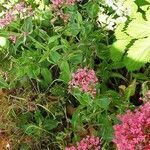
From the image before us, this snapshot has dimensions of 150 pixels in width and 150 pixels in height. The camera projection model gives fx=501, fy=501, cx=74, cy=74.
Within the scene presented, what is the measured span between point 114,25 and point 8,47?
674 millimetres

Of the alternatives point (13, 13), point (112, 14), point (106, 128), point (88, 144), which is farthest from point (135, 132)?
point (13, 13)

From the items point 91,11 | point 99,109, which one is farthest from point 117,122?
point 91,11

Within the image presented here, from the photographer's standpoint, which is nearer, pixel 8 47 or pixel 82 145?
pixel 82 145

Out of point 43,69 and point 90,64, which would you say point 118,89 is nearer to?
point 90,64

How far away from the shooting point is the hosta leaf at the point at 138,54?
2855 millimetres

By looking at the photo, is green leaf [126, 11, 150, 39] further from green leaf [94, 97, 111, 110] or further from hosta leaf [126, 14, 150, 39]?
green leaf [94, 97, 111, 110]

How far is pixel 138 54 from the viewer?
2.88 metres

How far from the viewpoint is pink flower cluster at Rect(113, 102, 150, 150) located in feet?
7.40

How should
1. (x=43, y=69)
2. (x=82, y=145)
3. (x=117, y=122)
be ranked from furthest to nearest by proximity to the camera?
(x=43, y=69), (x=117, y=122), (x=82, y=145)

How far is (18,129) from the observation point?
10.2ft

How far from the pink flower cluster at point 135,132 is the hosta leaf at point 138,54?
0.52 metres

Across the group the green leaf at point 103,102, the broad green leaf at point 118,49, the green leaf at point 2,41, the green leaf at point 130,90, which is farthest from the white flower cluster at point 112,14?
the green leaf at point 2,41

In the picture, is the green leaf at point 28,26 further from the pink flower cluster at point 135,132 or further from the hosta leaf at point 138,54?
the pink flower cluster at point 135,132

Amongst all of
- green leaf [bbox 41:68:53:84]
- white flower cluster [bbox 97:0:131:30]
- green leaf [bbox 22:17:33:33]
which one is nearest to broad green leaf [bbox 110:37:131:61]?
white flower cluster [bbox 97:0:131:30]
